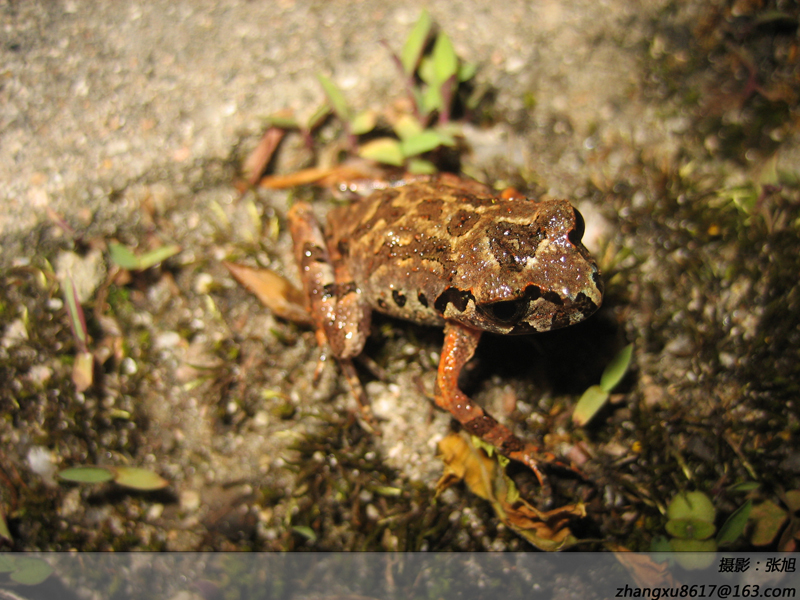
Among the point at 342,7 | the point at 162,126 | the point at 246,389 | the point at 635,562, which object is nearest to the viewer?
the point at 635,562

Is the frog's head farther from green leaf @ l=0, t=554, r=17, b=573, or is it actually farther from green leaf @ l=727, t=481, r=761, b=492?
green leaf @ l=0, t=554, r=17, b=573

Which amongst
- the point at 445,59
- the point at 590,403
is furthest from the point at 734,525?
the point at 445,59

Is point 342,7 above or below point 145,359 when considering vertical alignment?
above

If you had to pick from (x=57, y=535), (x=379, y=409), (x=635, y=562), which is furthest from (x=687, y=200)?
(x=57, y=535)

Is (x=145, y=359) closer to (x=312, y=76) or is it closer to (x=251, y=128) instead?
(x=251, y=128)

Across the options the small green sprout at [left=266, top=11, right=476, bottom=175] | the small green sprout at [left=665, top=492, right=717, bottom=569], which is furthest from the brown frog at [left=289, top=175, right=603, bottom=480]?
the small green sprout at [left=665, top=492, right=717, bottom=569]

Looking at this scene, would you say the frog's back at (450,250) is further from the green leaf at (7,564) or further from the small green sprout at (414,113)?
the green leaf at (7,564)
